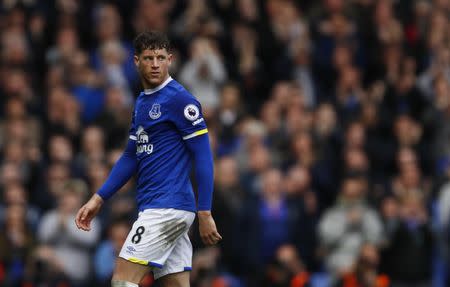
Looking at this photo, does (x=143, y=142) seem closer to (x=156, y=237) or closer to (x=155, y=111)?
(x=155, y=111)

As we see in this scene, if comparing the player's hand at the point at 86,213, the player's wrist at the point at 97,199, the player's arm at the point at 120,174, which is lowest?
the player's hand at the point at 86,213

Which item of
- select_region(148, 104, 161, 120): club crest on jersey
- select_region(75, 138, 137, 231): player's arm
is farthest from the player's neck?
select_region(75, 138, 137, 231): player's arm

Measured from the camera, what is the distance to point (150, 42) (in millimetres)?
8297

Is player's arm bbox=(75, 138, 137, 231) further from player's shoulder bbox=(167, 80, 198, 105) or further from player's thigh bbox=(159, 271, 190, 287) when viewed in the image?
player's thigh bbox=(159, 271, 190, 287)

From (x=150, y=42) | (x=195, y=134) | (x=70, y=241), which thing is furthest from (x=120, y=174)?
(x=70, y=241)

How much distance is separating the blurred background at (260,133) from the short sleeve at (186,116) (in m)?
4.58

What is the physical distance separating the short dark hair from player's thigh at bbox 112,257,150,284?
60.0 inches

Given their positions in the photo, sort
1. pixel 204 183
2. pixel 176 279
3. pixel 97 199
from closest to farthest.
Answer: pixel 204 183
pixel 176 279
pixel 97 199

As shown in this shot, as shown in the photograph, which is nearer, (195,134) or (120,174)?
(195,134)

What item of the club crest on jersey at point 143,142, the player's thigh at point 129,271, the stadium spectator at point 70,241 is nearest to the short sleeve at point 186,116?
the club crest on jersey at point 143,142

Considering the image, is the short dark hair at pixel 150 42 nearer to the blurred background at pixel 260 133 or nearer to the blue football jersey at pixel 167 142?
the blue football jersey at pixel 167 142

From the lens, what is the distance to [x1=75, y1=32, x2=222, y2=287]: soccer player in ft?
26.9

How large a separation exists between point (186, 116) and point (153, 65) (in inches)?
17.2

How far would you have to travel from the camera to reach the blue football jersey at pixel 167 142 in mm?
8273
